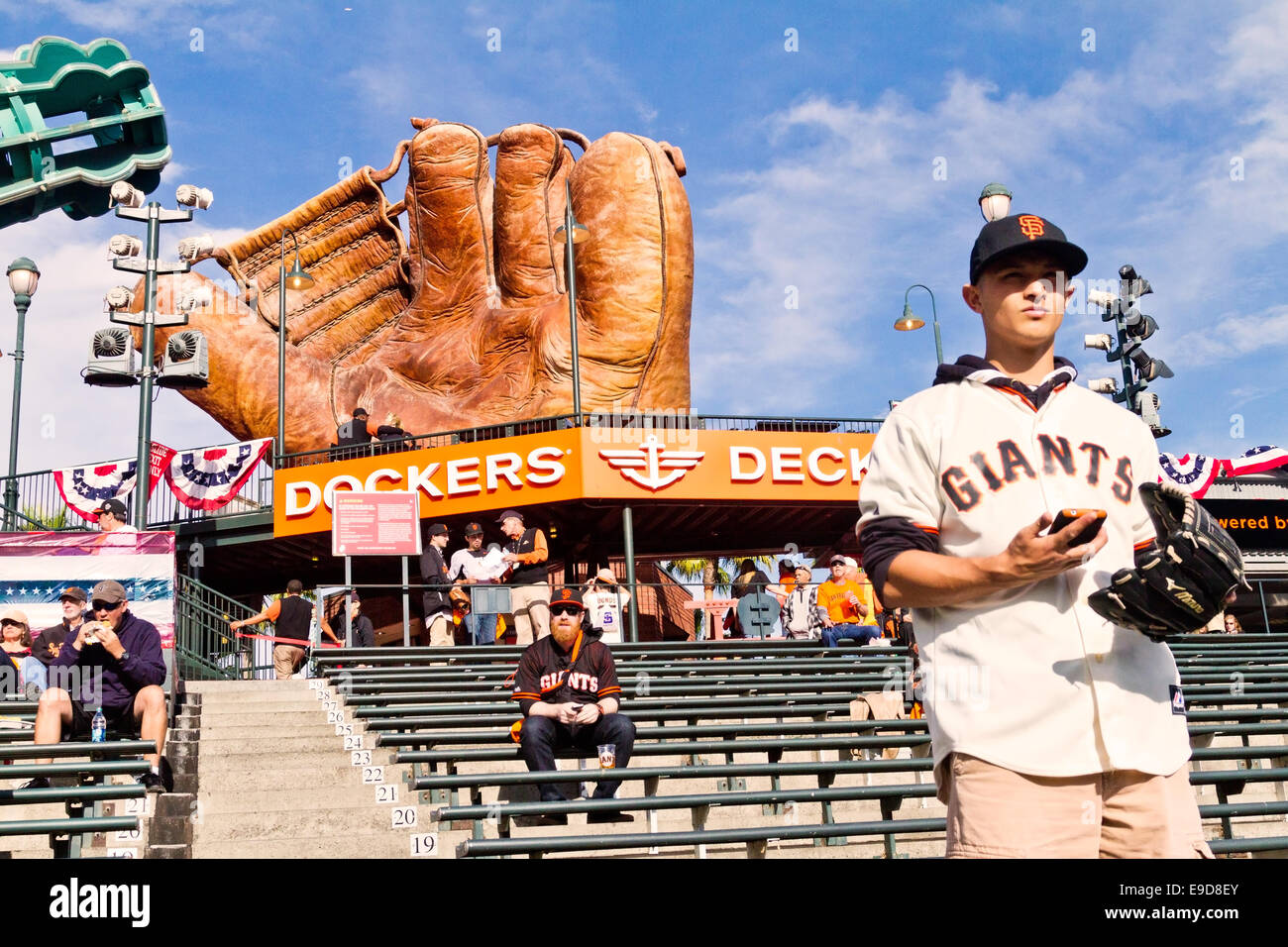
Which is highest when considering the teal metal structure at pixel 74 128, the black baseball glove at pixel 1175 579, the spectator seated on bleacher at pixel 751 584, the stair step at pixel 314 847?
the teal metal structure at pixel 74 128

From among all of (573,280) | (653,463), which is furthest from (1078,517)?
(573,280)

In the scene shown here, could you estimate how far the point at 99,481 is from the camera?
→ 70.3ft

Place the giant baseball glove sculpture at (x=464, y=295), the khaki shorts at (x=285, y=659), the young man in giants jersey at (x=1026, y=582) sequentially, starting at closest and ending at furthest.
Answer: the young man in giants jersey at (x=1026, y=582), the khaki shorts at (x=285, y=659), the giant baseball glove sculpture at (x=464, y=295)

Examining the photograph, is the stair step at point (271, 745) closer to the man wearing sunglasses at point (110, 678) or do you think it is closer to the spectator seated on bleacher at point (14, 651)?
the man wearing sunglasses at point (110, 678)

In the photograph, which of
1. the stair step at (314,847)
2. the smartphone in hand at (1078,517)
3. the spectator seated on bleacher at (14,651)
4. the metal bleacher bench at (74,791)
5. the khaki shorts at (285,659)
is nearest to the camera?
the smartphone in hand at (1078,517)

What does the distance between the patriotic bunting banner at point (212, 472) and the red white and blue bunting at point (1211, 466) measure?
645 inches

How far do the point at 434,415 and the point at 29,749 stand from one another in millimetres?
17977

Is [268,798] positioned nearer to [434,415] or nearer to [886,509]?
[886,509]

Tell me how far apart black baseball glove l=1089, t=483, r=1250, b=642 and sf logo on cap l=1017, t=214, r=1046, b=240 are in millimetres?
586

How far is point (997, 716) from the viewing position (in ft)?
7.75

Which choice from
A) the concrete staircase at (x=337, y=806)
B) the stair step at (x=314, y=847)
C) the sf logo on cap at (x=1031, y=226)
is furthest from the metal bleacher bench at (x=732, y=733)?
the sf logo on cap at (x=1031, y=226)

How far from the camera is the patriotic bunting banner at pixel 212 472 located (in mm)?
20719

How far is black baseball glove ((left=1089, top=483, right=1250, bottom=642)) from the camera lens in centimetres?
224

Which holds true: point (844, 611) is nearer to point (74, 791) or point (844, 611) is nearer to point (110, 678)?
point (110, 678)
